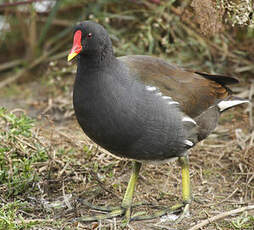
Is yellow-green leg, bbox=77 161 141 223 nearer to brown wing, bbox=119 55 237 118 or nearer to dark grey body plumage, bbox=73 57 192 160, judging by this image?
dark grey body plumage, bbox=73 57 192 160

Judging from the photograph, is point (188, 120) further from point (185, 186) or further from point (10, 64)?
point (10, 64)

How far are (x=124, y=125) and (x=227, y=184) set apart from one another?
1334mm

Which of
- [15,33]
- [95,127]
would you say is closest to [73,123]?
[95,127]

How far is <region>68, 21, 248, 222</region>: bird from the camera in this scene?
9.70 ft

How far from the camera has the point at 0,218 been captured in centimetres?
293

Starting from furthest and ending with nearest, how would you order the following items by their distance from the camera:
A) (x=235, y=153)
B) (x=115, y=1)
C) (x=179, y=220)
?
(x=115, y=1) < (x=235, y=153) < (x=179, y=220)

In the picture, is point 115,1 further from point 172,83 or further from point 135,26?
point 172,83

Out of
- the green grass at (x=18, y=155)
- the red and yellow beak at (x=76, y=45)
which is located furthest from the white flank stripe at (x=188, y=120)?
the green grass at (x=18, y=155)

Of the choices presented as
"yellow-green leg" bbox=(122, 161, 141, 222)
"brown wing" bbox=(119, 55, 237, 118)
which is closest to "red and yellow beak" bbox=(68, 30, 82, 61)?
"brown wing" bbox=(119, 55, 237, 118)

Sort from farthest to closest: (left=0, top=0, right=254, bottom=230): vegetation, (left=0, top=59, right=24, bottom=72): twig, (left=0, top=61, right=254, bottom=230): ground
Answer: (left=0, top=59, right=24, bottom=72): twig
(left=0, top=0, right=254, bottom=230): vegetation
(left=0, top=61, right=254, bottom=230): ground

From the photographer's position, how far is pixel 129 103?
118 inches

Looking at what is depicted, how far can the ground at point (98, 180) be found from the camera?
321 cm

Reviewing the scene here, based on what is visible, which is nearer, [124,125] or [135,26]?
[124,125]

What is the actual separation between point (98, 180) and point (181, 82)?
37.5 inches
